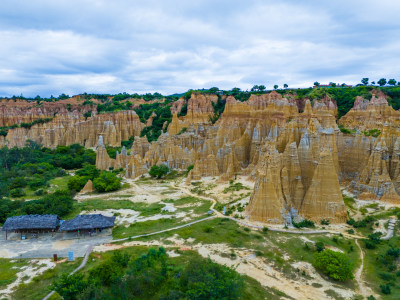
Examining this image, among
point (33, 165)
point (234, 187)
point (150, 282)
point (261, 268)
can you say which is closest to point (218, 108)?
point (234, 187)

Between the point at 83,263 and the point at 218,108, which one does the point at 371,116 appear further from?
the point at 83,263

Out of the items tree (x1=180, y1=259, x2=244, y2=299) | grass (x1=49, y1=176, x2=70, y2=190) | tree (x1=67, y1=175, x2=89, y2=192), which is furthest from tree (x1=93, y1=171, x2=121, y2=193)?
tree (x1=180, y1=259, x2=244, y2=299)

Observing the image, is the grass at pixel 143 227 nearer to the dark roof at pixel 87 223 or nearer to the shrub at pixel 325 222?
the dark roof at pixel 87 223

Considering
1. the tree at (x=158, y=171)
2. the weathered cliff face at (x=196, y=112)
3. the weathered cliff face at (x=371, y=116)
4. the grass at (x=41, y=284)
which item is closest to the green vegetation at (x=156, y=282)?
the grass at (x=41, y=284)

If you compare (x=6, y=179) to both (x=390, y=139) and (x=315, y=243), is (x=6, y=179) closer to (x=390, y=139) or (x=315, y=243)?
(x=315, y=243)

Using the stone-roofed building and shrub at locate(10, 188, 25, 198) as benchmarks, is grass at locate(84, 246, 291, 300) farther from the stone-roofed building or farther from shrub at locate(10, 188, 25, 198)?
shrub at locate(10, 188, 25, 198)

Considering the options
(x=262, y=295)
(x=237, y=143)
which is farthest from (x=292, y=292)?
(x=237, y=143)
